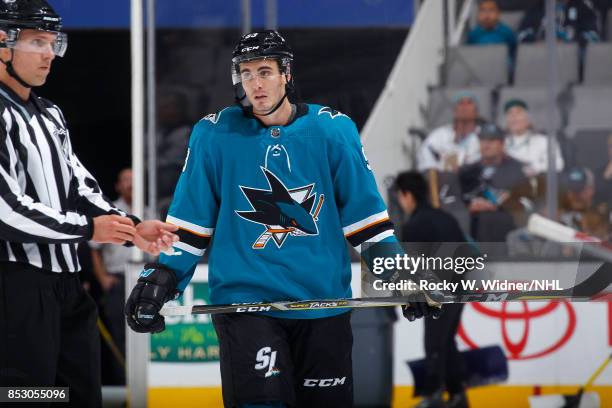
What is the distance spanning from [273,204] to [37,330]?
657 mm

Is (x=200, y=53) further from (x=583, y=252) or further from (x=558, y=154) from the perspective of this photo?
(x=583, y=252)

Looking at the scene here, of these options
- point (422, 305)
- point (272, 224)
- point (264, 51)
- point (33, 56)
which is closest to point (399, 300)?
point (422, 305)

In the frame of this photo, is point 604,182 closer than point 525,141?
Yes

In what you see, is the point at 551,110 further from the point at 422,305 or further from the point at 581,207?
the point at 422,305

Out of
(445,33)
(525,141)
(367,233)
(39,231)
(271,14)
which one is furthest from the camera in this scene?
(445,33)

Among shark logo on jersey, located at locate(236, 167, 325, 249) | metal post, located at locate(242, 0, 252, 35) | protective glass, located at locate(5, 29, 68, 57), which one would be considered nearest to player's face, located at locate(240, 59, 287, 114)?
shark logo on jersey, located at locate(236, 167, 325, 249)

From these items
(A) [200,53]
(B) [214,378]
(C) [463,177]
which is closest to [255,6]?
(A) [200,53]

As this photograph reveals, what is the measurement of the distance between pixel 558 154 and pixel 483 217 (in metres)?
0.42

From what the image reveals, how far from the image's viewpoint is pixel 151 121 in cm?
441

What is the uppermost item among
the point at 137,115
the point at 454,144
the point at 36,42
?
the point at 36,42

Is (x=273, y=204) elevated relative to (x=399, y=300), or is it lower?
elevated

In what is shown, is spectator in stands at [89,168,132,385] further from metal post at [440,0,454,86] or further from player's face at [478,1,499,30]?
player's face at [478,1,499,30]

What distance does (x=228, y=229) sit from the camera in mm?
2953

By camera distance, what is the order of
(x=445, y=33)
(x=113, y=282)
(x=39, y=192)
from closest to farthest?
(x=39, y=192) → (x=113, y=282) → (x=445, y=33)
